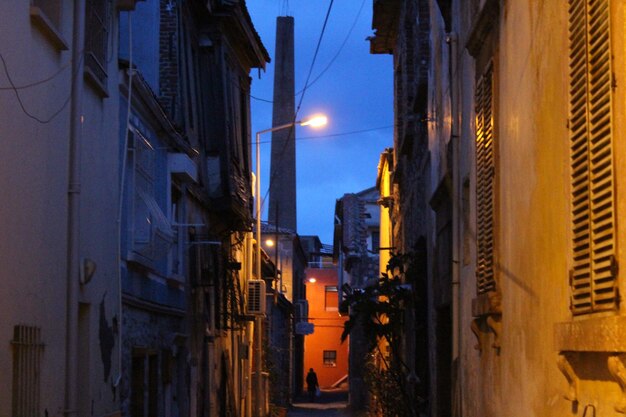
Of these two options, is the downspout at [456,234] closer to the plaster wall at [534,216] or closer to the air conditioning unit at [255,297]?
the plaster wall at [534,216]

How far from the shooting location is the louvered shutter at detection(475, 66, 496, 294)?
28.2ft

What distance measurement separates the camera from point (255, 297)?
25.3 meters

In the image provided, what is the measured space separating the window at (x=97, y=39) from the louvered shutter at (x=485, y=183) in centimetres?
423

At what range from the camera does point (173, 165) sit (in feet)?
55.2

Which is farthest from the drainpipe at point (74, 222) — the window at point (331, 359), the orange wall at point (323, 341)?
the window at point (331, 359)

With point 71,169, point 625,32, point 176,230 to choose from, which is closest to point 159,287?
point 176,230

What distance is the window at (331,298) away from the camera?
70.1m

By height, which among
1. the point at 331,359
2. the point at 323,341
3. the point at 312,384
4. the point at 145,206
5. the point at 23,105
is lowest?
the point at 312,384

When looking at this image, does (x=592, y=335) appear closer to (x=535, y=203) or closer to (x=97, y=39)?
(x=535, y=203)

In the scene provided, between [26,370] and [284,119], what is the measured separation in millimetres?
53904

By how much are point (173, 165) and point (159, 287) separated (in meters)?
2.05

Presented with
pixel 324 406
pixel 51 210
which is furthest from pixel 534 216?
pixel 324 406

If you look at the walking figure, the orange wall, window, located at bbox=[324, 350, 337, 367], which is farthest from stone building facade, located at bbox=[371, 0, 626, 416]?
the orange wall

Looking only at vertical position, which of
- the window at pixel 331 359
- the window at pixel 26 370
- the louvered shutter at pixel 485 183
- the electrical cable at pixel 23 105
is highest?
the electrical cable at pixel 23 105
